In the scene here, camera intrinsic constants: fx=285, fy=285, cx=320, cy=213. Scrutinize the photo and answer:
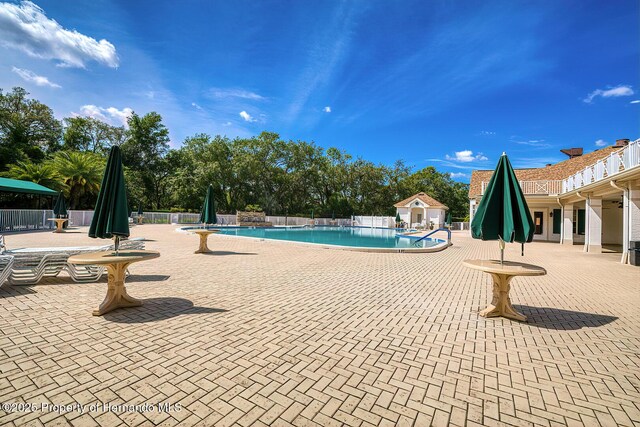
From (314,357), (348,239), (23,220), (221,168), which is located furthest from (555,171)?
(23,220)

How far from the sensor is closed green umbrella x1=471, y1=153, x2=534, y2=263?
434 cm

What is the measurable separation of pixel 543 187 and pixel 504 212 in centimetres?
1982

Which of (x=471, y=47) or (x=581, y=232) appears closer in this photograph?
(x=471, y=47)

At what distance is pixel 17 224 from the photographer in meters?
18.0

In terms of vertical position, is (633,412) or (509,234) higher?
(509,234)

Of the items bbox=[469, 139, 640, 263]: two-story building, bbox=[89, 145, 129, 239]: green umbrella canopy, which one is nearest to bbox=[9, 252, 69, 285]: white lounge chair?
bbox=[89, 145, 129, 239]: green umbrella canopy

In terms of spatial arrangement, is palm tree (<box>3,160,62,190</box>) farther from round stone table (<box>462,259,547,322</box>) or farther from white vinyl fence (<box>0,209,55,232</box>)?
round stone table (<box>462,259,547,322</box>)

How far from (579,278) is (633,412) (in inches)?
277

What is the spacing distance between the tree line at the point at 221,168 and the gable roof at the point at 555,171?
58.7 ft

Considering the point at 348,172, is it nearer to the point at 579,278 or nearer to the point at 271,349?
the point at 579,278

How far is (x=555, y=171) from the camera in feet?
79.3

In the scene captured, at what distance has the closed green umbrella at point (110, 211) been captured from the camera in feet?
15.2

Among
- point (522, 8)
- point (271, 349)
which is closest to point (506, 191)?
point (271, 349)

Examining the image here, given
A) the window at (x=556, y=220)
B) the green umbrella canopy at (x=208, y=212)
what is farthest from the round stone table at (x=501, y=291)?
the window at (x=556, y=220)
